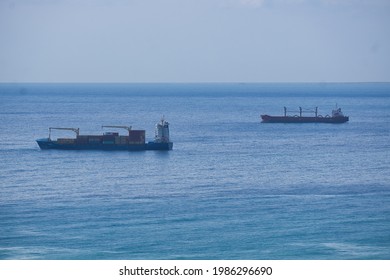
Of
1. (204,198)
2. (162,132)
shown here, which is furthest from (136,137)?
(204,198)

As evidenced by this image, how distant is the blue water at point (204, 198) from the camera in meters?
20.4

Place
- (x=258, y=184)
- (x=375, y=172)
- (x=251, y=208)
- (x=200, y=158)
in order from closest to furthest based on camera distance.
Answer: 1. (x=251, y=208)
2. (x=258, y=184)
3. (x=375, y=172)
4. (x=200, y=158)

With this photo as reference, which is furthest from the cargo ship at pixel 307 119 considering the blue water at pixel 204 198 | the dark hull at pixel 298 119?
the blue water at pixel 204 198

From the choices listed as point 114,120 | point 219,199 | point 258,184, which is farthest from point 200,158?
point 114,120

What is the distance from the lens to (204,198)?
26.2m

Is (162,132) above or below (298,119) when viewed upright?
above

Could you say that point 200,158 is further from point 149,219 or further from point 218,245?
point 218,245

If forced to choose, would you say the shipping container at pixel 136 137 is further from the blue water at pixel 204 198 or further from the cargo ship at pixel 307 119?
the cargo ship at pixel 307 119

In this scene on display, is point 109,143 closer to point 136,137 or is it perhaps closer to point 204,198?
point 136,137

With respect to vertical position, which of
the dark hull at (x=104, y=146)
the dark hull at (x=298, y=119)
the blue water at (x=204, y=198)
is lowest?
the blue water at (x=204, y=198)

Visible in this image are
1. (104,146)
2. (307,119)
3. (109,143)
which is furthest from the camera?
(307,119)

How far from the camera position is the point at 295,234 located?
70.6ft

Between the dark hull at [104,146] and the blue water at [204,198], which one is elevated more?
the dark hull at [104,146]

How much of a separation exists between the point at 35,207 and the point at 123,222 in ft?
10.9
